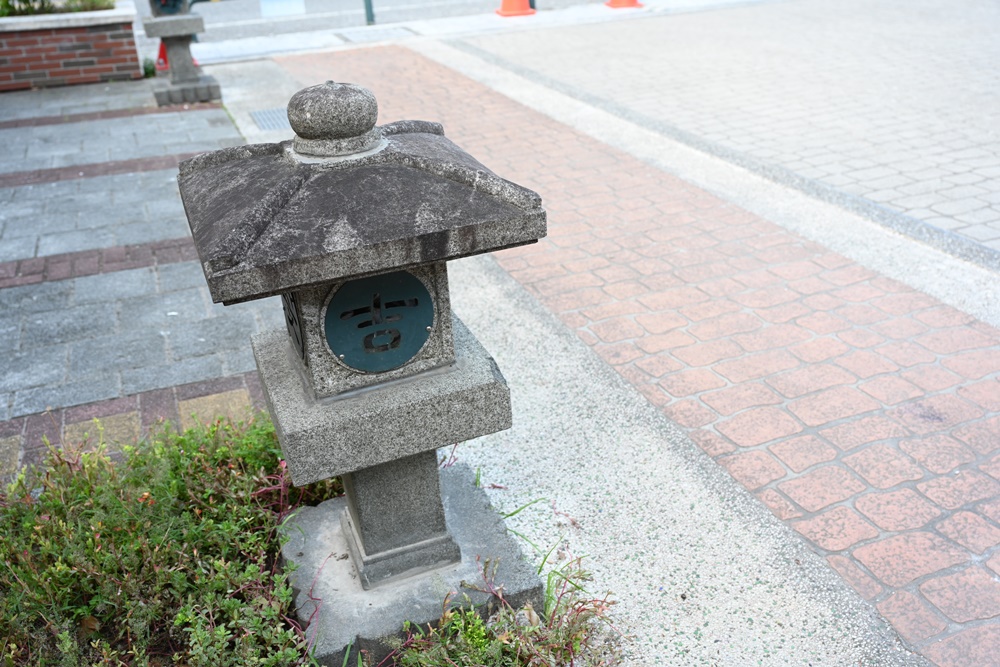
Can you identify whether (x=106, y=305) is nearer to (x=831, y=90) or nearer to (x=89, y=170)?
(x=89, y=170)

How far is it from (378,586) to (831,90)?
319 inches

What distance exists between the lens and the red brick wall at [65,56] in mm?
9867

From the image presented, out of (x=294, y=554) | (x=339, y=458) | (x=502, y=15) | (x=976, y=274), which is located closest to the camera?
(x=339, y=458)

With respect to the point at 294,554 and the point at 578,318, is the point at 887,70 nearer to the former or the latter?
the point at 578,318

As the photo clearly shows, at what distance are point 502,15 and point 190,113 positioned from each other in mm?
6425

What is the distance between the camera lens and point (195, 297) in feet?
16.4

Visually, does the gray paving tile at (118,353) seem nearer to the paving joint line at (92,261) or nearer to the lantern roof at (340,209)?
the paving joint line at (92,261)

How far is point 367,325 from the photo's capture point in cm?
232

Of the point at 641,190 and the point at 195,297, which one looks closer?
the point at 195,297

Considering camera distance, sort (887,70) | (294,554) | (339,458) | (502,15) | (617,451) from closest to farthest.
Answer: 1. (339,458)
2. (294,554)
3. (617,451)
4. (887,70)
5. (502,15)

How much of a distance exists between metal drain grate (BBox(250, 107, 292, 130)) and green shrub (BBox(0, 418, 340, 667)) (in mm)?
5341

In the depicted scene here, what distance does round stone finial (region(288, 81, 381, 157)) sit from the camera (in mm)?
2197

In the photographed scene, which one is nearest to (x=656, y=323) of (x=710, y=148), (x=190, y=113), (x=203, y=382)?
(x=203, y=382)

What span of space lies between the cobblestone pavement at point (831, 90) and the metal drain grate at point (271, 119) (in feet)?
9.87
